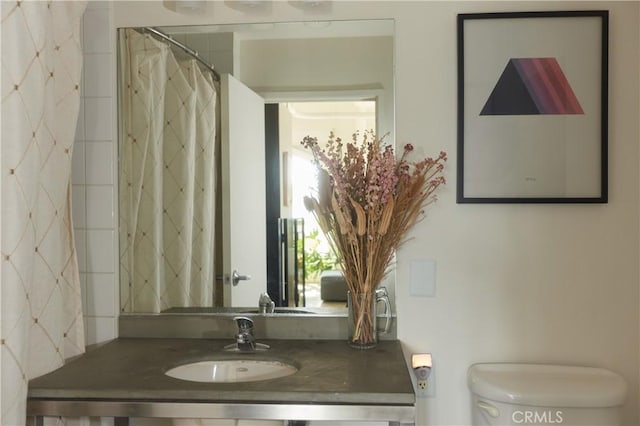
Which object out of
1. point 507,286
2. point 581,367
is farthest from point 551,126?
point 581,367

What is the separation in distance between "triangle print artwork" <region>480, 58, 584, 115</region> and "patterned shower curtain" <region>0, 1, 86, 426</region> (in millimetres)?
1206

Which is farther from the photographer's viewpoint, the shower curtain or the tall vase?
the shower curtain

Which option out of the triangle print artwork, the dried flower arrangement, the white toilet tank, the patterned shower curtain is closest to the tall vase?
the dried flower arrangement

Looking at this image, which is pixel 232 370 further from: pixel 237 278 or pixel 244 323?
pixel 237 278

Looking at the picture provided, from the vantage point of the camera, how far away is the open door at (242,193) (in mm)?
1776

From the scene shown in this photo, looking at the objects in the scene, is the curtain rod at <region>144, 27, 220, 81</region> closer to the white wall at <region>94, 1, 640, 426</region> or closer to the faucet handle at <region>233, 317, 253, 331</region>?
the white wall at <region>94, 1, 640, 426</region>

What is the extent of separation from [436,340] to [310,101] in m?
0.82

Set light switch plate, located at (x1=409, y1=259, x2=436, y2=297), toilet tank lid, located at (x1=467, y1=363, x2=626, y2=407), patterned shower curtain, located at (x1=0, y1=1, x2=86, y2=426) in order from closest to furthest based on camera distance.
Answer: patterned shower curtain, located at (x1=0, y1=1, x2=86, y2=426), toilet tank lid, located at (x1=467, y1=363, x2=626, y2=407), light switch plate, located at (x1=409, y1=259, x2=436, y2=297)

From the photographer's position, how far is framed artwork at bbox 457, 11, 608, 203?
163 cm

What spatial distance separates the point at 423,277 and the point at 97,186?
105 centimetres

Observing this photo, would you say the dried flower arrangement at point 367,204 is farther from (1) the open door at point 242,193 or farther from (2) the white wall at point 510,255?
(1) the open door at point 242,193

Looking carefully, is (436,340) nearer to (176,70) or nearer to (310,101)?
(310,101)

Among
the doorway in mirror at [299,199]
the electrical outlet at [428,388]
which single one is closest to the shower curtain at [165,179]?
the doorway in mirror at [299,199]

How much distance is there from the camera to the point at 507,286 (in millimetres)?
1665
